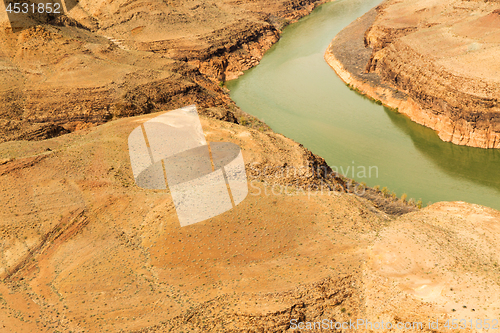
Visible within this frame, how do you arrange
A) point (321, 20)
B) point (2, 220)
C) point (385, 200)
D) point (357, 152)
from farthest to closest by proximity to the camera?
point (321, 20)
point (357, 152)
point (385, 200)
point (2, 220)

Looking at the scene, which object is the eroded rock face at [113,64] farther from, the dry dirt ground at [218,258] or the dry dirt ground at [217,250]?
the dry dirt ground at [218,258]

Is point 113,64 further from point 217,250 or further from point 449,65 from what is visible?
point 449,65

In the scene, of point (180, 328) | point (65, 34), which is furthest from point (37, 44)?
point (180, 328)

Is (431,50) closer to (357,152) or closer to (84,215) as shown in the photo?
(357,152)

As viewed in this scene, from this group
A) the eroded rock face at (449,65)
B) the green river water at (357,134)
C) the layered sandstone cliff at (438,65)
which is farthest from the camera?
the layered sandstone cliff at (438,65)

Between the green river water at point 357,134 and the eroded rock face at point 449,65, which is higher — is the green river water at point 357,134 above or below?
below

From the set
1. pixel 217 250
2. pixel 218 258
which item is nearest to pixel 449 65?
pixel 217 250

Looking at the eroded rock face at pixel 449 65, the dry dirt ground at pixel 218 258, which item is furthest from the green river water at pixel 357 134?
the dry dirt ground at pixel 218 258
